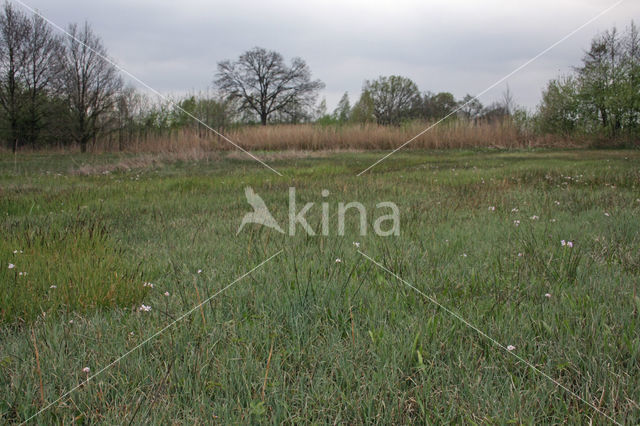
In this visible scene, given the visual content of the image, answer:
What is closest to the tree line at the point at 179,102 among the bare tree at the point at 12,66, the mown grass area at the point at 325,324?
the bare tree at the point at 12,66

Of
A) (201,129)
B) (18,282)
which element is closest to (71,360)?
(18,282)

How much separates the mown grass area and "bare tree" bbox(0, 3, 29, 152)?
11471 millimetres

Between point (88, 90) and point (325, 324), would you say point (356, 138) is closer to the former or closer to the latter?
point (88, 90)

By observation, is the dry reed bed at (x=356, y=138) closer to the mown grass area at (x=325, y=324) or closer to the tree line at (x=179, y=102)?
the tree line at (x=179, y=102)

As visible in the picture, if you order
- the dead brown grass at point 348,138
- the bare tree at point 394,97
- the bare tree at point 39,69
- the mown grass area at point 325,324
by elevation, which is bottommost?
the mown grass area at point 325,324

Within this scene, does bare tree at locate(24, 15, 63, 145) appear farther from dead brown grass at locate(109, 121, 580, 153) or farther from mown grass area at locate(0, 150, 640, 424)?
mown grass area at locate(0, 150, 640, 424)

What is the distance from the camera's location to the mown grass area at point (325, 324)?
4.41ft

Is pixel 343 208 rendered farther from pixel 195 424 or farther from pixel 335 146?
pixel 335 146

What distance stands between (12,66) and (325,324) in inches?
706

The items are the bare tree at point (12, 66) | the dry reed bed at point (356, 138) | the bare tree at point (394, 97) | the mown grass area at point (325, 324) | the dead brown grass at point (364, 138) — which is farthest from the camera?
the bare tree at point (394, 97)

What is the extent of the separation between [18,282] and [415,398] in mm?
2265

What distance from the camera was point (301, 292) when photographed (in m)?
2.14

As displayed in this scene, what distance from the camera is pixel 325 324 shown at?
188 centimetres

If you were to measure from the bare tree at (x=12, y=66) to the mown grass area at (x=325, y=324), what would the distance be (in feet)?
37.6
